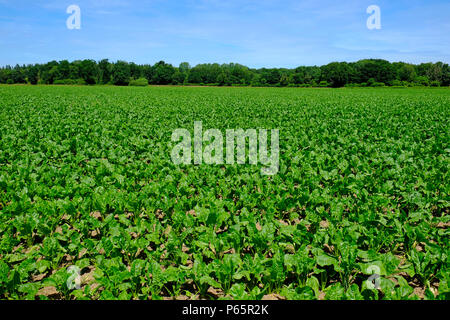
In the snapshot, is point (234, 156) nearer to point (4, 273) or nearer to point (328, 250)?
point (328, 250)

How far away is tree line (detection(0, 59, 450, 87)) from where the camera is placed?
88.6 m

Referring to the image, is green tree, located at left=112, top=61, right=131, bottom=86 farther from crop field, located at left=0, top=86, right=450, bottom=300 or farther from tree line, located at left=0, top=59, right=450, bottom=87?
crop field, located at left=0, top=86, right=450, bottom=300

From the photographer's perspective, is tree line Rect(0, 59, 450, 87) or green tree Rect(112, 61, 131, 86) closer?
tree line Rect(0, 59, 450, 87)

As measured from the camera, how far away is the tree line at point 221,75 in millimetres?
88562

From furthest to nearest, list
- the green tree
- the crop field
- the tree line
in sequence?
the green tree
the tree line
the crop field

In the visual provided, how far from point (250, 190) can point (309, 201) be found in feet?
4.60

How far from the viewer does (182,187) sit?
19.7 feet

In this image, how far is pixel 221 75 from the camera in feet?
331

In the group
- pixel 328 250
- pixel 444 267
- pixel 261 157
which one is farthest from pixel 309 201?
pixel 261 157

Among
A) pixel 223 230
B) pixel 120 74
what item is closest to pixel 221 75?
pixel 120 74

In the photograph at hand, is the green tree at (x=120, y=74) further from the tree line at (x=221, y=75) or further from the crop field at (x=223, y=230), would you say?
the crop field at (x=223, y=230)

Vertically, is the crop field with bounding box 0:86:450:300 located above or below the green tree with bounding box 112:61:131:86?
below

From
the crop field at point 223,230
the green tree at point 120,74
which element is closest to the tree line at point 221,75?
the green tree at point 120,74

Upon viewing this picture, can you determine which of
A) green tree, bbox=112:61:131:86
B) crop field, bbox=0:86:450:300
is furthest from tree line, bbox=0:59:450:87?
crop field, bbox=0:86:450:300
